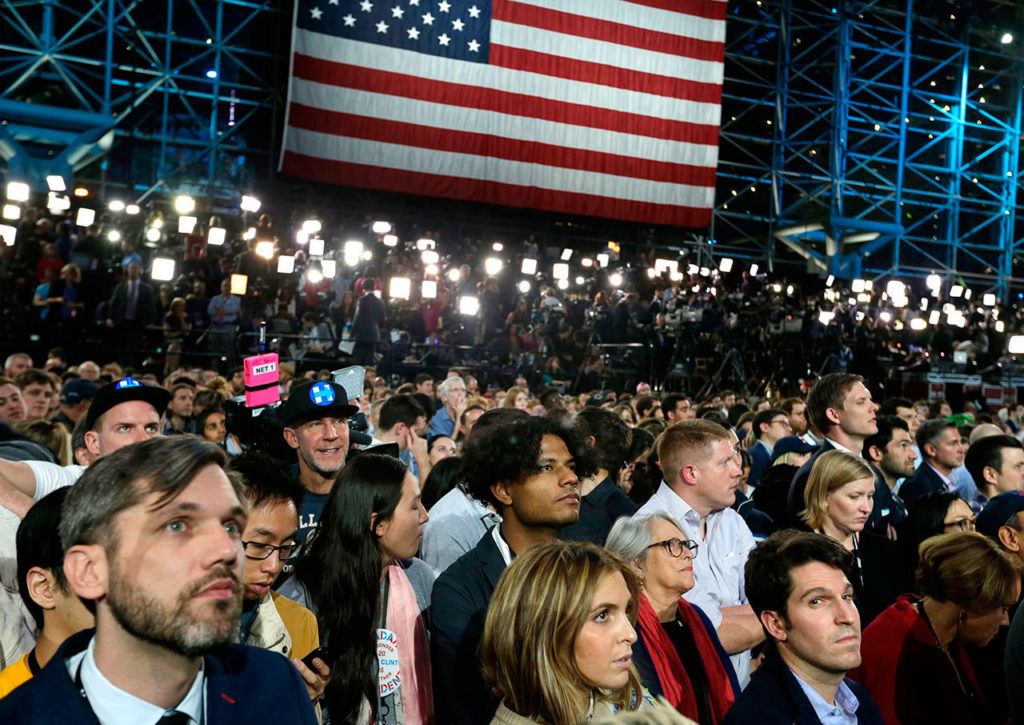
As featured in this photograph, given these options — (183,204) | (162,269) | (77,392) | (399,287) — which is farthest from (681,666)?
(183,204)

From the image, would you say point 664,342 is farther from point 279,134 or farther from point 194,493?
point 194,493

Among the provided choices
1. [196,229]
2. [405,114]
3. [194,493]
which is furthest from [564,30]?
[194,493]

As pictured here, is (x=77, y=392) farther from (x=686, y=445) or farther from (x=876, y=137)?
(x=876, y=137)

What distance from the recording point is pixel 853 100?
83.0ft

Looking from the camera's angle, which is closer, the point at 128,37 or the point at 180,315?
the point at 180,315

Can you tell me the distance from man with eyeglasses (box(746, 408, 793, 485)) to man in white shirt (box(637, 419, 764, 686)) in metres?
3.14

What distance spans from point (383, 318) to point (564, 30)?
7669mm

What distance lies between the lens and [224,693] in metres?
1.79

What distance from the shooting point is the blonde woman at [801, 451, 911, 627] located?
433 cm

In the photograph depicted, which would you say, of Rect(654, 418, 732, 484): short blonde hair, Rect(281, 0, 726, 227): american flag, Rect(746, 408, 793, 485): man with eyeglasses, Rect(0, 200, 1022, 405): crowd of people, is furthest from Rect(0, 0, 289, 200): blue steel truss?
Rect(654, 418, 732, 484): short blonde hair

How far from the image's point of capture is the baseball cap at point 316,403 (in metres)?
4.32

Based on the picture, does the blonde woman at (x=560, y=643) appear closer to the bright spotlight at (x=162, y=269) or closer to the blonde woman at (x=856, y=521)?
the blonde woman at (x=856, y=521)

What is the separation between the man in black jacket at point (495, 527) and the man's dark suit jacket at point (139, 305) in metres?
9.23

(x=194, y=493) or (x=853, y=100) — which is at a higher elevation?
(x=853, y=100)
